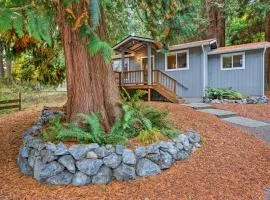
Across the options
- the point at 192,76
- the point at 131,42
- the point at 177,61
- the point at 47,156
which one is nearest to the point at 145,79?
the point at 131,42

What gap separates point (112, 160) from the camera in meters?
5.11

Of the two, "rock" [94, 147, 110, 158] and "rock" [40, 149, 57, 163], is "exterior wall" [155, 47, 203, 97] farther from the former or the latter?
"rock" [40, 149, 57, 163]

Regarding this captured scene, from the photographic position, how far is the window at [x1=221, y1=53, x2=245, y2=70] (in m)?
15.6

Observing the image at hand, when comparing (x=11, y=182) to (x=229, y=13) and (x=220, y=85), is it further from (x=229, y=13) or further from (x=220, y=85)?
(x=229, y=13)

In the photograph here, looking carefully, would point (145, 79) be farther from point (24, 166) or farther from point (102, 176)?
point (102, 176)

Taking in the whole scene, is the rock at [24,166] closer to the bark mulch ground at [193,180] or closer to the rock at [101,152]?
the bark mulch ground at [193,180]

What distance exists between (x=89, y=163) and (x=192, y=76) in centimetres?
1218

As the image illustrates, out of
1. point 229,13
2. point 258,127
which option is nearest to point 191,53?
point 229,13

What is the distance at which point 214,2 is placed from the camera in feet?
58.9

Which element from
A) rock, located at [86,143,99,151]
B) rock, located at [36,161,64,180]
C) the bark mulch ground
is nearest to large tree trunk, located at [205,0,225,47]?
the bark mulch ground

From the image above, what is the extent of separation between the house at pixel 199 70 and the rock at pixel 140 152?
363 inches

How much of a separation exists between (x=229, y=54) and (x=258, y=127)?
7.09 meters

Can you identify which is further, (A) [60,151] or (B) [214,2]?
(B) [214,2]

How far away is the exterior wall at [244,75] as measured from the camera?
15125mm
